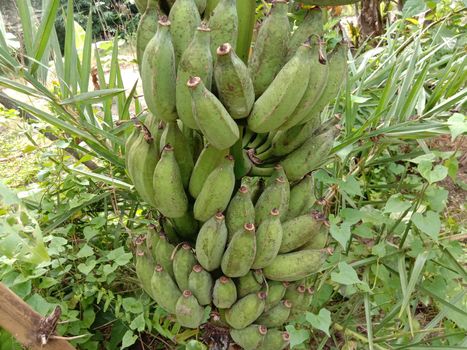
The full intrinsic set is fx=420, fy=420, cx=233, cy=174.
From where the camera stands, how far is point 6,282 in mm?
817

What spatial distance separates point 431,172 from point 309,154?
30 centimetres

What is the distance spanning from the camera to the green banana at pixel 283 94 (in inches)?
18.5

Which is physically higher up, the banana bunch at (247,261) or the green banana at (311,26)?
the green banana at (311,26)

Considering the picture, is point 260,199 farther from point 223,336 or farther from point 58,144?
point 58,144

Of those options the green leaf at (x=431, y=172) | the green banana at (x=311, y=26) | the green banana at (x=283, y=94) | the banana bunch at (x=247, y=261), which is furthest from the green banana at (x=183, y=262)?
the green leaf at (x=431, y=172)

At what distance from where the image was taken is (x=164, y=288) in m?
0.63

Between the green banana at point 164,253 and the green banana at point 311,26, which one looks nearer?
the green banana at point 311,26

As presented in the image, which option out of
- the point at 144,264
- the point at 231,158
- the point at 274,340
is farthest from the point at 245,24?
the point at 274,340

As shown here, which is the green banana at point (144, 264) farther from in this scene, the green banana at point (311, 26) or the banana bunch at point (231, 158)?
the green banana at point (311, 26)

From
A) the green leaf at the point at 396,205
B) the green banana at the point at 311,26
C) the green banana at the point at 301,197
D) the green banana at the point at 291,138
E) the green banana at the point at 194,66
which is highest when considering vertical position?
the green banana at the point at 311,26

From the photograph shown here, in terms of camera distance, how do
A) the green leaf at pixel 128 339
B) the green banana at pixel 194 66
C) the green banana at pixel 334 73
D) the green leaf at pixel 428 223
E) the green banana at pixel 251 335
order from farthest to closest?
the green leaf at pixel 128 339 → the green leaf at pixel 428 223 → the green banana at pixel 251 335 → the green banana at pixel 334 73 → the green banana at pixel 194 66

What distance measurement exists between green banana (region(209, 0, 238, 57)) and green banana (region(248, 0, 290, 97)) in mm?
39

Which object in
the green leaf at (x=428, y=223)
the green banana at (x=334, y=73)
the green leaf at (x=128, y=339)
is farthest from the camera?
the green leaf at (x=128, y=339)

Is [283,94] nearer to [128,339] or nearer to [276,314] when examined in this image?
[276,314]
